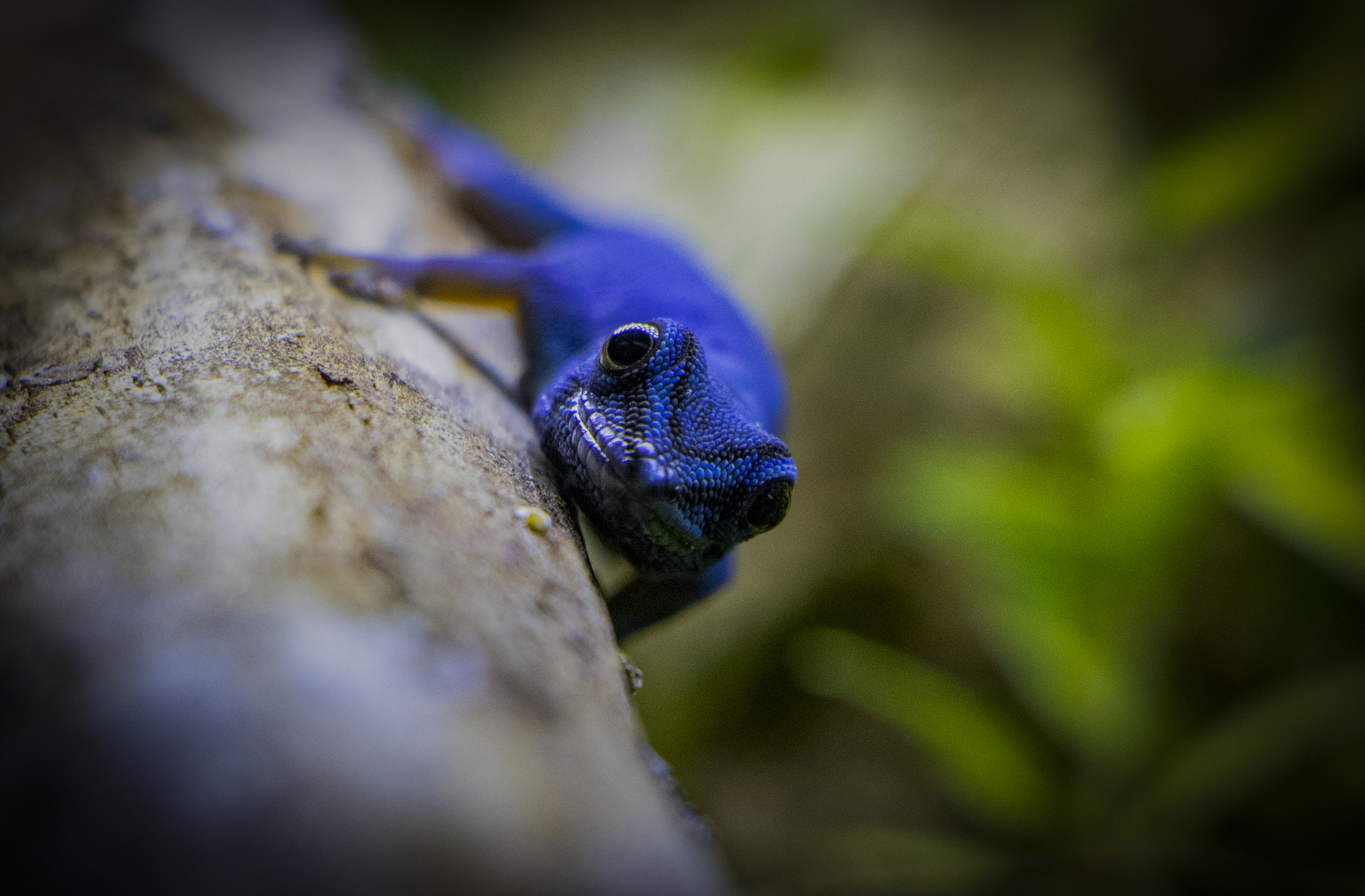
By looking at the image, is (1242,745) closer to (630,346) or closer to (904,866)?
(904,866)

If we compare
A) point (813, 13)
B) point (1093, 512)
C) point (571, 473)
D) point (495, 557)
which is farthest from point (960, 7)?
point (495, 557)

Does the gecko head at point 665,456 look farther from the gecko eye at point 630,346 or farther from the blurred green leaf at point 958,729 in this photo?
the blurred green leaf at point 958,729

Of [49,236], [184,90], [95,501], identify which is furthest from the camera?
[184,90]

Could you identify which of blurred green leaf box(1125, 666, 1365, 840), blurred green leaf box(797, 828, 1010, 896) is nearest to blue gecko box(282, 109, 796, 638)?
blurred green leaf box(797, 828, 1010, 896)

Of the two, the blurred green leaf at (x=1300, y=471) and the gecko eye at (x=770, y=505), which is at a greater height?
the blurred green leaf at (x=1300, y=471)

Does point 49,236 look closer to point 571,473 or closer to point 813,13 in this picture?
point 571,473

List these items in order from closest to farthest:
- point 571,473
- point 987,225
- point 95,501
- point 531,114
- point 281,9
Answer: point 95,501, point 571,473, point 987,225, point 281,9, point 531,114

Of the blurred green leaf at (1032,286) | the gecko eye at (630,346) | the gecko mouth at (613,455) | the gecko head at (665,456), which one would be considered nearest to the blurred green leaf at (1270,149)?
the blurred green leaf at (1032,286)

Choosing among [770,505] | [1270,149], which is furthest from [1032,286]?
[770,505]

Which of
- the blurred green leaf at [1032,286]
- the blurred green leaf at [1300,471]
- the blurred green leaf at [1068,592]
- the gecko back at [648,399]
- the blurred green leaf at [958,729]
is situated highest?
the blurred green leaf at [1300,471]
